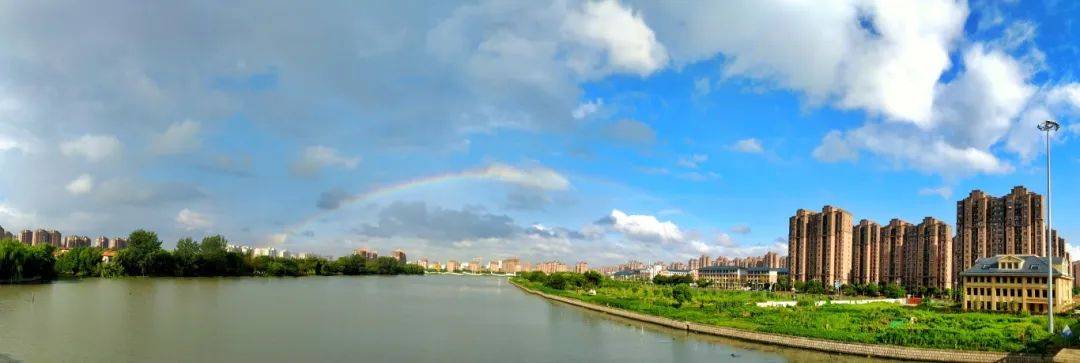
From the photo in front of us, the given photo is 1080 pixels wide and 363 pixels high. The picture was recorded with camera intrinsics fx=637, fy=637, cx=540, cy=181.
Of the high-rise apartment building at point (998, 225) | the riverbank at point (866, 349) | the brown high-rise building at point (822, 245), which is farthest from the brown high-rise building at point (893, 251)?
the riverbank at point (866, 349)

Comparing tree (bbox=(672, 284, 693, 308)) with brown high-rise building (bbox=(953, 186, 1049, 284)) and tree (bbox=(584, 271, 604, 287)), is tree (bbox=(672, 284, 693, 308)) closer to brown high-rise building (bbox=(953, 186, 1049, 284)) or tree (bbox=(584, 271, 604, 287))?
tree (bbox=(584, 271, 604, 287))

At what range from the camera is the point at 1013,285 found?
115 ft

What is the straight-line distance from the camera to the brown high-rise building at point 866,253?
74.7m

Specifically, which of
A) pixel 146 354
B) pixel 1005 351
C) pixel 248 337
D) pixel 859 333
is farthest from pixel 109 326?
pixel 1005 351

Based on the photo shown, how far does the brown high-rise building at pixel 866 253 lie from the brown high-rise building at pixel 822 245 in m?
0.99

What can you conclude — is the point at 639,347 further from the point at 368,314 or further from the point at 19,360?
the point at 19,360

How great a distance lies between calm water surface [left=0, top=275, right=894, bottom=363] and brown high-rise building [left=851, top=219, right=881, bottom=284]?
5224 centimetres

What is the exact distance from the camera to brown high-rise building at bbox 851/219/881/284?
74688mm

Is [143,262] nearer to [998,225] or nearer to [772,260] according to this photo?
[998,225]

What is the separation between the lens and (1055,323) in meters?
26.3

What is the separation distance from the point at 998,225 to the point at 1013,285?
81.9 ft

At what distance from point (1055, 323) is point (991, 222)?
35.7m

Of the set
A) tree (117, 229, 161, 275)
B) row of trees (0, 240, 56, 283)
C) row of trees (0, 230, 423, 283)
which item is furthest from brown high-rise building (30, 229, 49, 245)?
row of trees (0, 240, 56, 283)

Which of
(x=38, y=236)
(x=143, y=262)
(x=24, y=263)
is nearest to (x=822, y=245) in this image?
(x=143, y=262)
